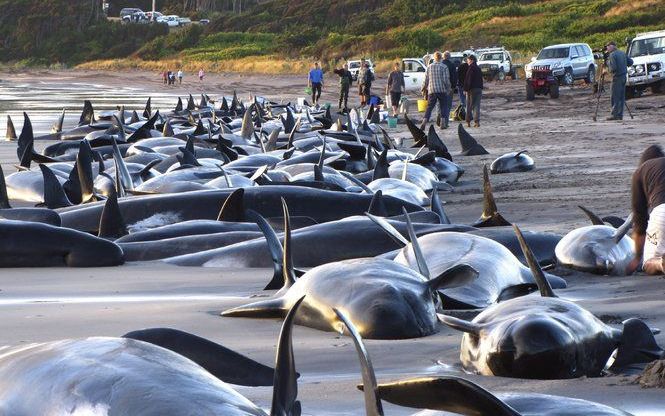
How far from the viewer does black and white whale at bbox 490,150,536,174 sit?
1465 centimetres

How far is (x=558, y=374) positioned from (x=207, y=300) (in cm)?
257

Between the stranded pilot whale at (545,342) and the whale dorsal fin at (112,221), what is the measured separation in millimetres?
4309

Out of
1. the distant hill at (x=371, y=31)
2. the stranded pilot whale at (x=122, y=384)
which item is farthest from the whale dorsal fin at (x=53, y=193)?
the distant hill at (x=371, y=31)

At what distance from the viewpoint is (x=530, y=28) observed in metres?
64.9

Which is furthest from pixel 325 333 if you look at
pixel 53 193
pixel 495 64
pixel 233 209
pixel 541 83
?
pixel 495 64

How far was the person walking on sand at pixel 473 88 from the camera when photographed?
26152 millimetres

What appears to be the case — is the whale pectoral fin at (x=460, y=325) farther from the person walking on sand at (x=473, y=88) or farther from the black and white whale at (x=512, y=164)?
the person walking on sand at (x=473, y=88)

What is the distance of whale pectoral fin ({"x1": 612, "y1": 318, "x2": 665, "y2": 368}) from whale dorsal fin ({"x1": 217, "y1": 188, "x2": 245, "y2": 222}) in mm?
4197

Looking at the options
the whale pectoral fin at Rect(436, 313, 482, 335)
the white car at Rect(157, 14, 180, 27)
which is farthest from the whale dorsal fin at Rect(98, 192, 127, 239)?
the white car at Rect(157, 14, 180, 27)

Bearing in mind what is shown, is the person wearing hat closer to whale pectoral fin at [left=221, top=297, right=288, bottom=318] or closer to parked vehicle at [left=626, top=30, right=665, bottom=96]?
parked vehicle at [left=626, top=30, right=665, bottom=96]

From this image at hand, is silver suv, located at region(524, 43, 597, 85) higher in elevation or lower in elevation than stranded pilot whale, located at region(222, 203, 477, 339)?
lower

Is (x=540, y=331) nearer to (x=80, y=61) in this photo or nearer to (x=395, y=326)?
(x=395, y=326)

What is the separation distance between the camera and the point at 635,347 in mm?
3754

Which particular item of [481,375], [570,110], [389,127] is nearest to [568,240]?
[481,375]
